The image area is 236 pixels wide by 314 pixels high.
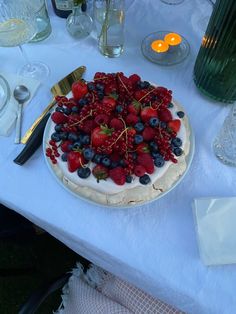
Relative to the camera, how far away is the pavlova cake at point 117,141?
51 centimetres

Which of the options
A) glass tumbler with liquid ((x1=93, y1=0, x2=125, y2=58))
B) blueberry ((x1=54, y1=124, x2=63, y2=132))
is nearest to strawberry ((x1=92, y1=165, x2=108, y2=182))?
blueberry ((x1=54, y1=124, x2=63, y2=132))

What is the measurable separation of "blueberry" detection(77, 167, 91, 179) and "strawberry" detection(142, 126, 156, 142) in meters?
0.11

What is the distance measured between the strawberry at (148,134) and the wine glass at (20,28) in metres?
0.33

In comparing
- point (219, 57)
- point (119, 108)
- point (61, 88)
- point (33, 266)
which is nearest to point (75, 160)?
point (119, 108)

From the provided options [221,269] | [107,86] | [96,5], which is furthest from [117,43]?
[221,269]

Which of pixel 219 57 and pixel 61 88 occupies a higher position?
pixel 219 57

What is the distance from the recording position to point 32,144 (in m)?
0.61

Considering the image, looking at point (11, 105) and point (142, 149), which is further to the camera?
point (11, 105)

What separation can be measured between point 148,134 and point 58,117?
172 millimetres

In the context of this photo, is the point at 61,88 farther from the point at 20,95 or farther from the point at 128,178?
the point at 128,178

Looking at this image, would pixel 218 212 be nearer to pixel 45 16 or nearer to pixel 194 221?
pixel 194 221

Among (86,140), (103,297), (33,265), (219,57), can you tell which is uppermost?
(219,57)

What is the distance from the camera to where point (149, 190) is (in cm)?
53

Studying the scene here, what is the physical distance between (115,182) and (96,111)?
0.13 m
